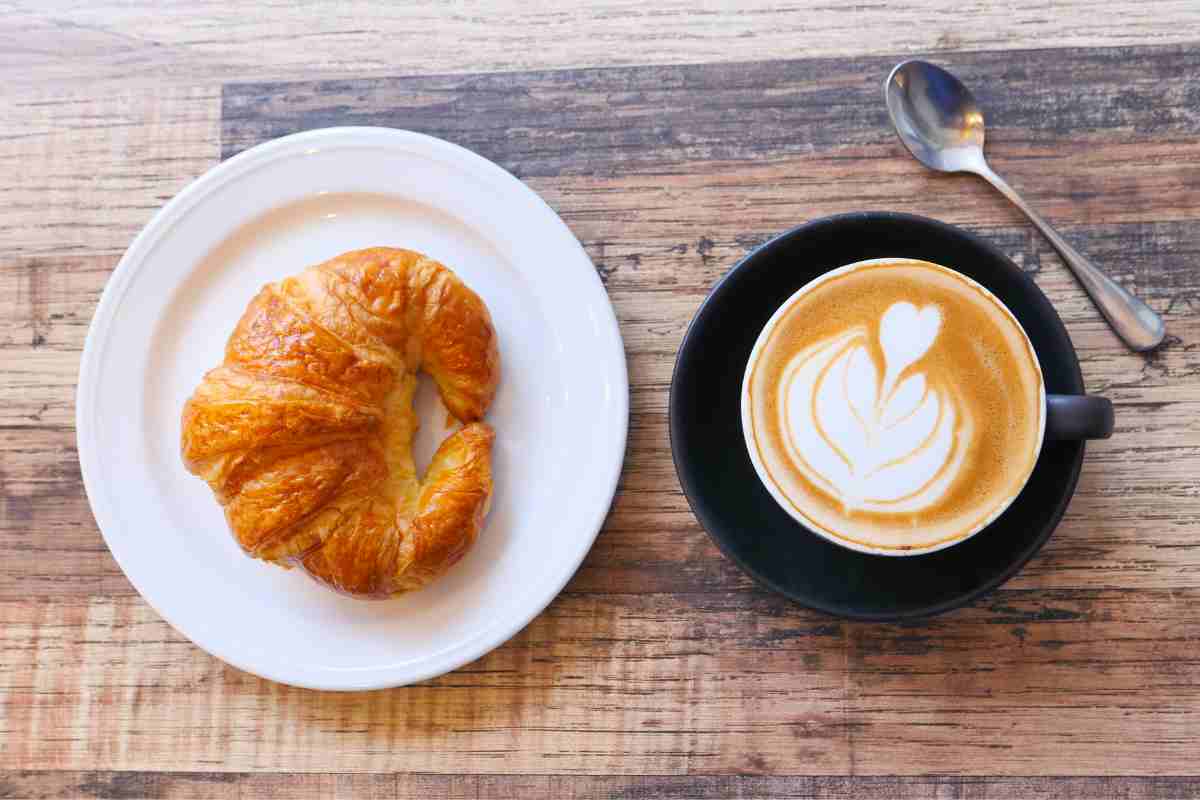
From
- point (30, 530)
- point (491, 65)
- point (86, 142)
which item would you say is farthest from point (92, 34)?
point (30, 530)

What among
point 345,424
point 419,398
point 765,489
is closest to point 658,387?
point 765,489

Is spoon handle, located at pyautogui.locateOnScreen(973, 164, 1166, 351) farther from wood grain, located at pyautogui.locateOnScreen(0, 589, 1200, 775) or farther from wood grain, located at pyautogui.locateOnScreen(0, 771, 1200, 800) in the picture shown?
wood grain, located at pyautogui.locateOnScreen(0, 771, 1200, 800)

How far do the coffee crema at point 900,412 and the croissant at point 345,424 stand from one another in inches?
17.1

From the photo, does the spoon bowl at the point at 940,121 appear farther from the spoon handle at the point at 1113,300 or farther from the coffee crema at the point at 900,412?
the coffee crema at the point at 900,412

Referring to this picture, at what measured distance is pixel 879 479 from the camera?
4.22 ft

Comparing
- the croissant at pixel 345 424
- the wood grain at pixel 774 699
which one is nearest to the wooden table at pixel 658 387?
the wood grain at pixel 774 699

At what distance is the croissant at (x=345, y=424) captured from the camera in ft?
4.55

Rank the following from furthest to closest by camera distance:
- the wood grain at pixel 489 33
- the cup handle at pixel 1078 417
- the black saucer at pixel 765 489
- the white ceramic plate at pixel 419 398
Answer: the wood grain at pixel 489 33 → the white ceramic plate at pixel 419 398 → the black saucer at pixel 765 489 → the cup handle at pixel 1078 417

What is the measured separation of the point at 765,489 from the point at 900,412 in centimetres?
24

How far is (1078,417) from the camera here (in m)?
1.25

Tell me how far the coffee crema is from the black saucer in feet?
0.39

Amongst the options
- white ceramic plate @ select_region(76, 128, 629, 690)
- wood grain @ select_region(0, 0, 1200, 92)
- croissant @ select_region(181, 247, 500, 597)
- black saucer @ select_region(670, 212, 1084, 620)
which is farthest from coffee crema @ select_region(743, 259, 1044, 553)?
wood grain @ select_region(0, 0, 1200, 92)

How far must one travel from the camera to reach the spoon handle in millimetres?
1526

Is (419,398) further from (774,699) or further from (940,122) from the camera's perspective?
(940,122)
